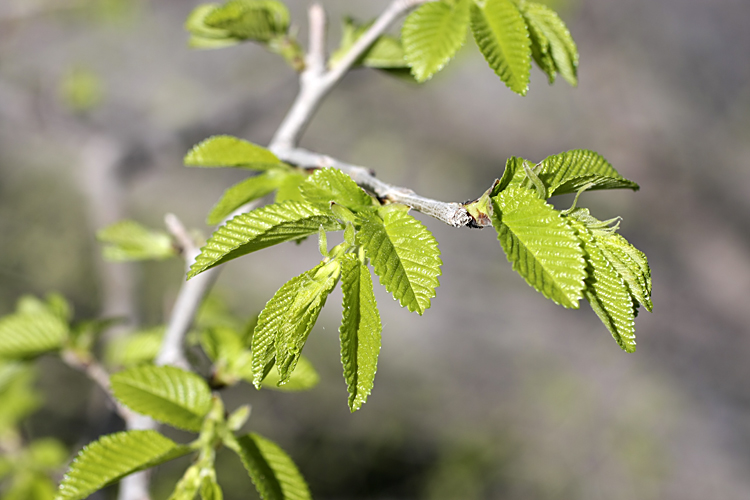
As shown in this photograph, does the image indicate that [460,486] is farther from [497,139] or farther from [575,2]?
[575,2]

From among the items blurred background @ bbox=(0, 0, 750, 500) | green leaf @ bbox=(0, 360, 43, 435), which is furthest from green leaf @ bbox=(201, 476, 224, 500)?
blurred background @ bbox=(0, 0, 750, 500)

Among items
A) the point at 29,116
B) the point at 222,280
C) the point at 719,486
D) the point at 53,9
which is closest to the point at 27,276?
the point at 222,280

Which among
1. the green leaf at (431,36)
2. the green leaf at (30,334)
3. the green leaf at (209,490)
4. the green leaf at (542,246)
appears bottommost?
the green leaf at (30,334)

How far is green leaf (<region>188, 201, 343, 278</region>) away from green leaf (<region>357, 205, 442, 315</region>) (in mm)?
55

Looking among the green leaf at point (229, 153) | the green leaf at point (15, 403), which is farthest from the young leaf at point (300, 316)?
the green leaf at point (15, 403)

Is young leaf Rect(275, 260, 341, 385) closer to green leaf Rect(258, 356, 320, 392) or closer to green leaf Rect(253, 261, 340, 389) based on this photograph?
green leaf Rect(253, 261, 340, 389)

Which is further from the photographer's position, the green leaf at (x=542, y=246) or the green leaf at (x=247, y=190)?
the green leaf at (x=247, y=190)

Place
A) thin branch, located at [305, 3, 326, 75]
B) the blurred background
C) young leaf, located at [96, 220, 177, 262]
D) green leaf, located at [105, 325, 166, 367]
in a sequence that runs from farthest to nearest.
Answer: the blurred background, green leaf, located at [105, 325, 166, 367], young leaf, located at [96, 220, 177, 262], thin branch, located at [305, 3, 326, 75]

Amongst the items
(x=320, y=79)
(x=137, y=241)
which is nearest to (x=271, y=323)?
(x=320, y=79)

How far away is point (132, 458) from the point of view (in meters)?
0.66

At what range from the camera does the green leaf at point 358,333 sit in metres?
0.48

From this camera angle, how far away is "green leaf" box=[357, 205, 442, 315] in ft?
1.59

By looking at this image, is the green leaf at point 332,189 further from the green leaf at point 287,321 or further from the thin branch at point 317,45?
the thin branch at point 317,45

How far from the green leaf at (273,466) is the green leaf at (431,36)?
→ 0.55m
